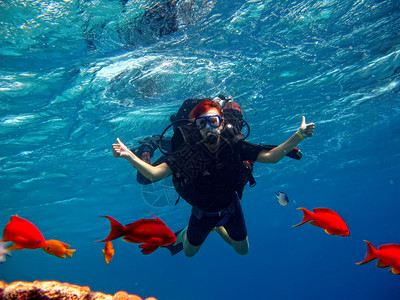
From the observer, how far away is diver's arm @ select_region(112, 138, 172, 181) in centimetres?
440

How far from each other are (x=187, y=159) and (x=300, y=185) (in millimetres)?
39744

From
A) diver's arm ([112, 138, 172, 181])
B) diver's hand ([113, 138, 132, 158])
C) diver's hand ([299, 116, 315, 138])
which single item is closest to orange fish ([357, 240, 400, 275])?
diver's hand ([299, 116, 315, 138])

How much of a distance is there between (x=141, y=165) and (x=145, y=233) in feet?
6.54

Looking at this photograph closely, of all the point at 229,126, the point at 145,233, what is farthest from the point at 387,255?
the point at 145,233

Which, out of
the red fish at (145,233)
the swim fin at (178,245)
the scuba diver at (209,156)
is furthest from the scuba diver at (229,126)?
the swim fin at (178,245)

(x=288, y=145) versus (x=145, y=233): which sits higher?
(x=288, y=145)

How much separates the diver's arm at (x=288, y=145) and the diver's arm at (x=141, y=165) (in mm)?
2146

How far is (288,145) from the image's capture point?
490cm

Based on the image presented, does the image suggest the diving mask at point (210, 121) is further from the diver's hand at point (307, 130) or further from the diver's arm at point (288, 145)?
the diver's hand at point (307, 130)

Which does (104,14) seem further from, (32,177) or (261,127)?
(32,177)

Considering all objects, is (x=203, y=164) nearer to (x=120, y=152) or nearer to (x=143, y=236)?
(x=120, y=152)

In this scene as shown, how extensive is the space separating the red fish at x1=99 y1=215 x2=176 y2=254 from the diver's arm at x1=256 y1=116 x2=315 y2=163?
9.92 feet

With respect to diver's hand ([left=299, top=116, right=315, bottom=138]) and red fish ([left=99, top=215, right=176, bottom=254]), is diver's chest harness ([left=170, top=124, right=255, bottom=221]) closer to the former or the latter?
diver's hand ([left=299, top=116, right=315, bottom=138])

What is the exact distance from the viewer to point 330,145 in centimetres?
2573
